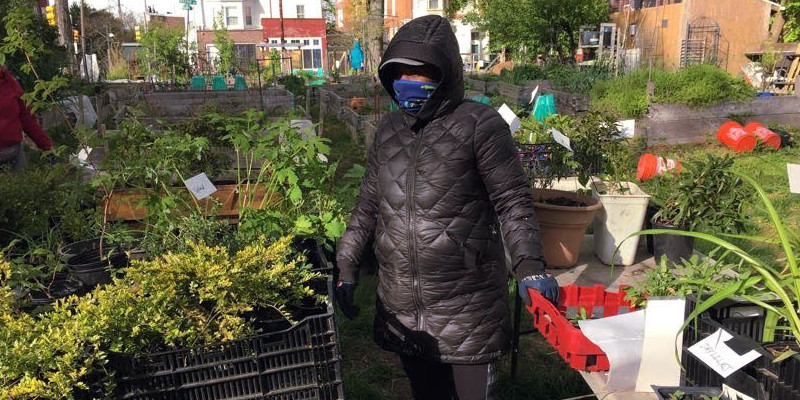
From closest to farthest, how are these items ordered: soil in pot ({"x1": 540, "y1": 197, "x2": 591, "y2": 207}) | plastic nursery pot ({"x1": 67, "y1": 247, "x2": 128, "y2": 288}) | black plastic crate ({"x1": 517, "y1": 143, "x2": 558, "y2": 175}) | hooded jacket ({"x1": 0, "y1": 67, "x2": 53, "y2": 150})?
plastic nursery pot ({"x1": 67, "y1": 247, "x2": 128, "y2": 288}) → soil in pot ({"x1": 540, "y1": 197, "x2": 591, "y2": 207}) → black plastic crate ({"x1": 517, "y1": 143, "x2": 558, "y2": 175}) → hooded jacket ({"x1": 0, "y1": 67, "x2": 53, "y2": 150})

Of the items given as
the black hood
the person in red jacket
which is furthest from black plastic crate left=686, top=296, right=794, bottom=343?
the person in red jacket

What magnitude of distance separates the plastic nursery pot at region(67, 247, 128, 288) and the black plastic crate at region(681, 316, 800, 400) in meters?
2.30

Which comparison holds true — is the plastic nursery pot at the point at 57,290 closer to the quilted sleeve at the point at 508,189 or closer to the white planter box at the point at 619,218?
the quilted sleeve at the point at 508,189

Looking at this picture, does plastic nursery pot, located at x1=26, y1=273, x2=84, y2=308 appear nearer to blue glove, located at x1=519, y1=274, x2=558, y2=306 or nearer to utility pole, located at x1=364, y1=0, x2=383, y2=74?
blue glove, located at x1=519, y1=274, x2=558, y2=306

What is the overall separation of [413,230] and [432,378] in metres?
0.60

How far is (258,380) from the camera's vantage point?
1.59 meters

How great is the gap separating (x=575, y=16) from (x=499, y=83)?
6088 millimetres

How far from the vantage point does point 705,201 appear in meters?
3.47

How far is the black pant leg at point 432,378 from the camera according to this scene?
2.13 meters

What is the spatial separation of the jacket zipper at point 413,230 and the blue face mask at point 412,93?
10cm

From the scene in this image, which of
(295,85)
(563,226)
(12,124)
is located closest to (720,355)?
(563,226)

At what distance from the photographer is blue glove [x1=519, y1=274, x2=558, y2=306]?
185cm

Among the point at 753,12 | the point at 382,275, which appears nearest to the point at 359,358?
the point at 382,275

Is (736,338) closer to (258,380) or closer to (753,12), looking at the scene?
(258,380)
